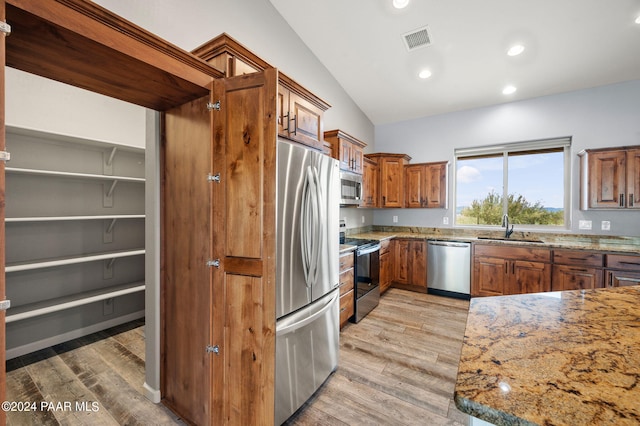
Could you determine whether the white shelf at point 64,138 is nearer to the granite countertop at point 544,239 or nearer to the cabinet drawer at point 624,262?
the granite countertop at point 544,239

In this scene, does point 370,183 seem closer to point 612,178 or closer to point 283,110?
point 283,110

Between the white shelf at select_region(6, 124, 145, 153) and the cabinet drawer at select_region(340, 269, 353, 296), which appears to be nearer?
the white shelf at select_region(6, 124, 145, 153)

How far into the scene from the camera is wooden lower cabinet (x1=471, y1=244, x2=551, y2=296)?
3.46 m

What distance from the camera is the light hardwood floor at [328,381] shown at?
5.78 feet

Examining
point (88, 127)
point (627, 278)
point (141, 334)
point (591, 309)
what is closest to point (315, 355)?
point (591, 309)

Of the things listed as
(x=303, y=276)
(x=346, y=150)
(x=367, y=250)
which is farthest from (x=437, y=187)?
(x=303, y=276)

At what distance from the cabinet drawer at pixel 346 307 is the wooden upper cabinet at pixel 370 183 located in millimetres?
1637

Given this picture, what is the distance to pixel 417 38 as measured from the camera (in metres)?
3.13

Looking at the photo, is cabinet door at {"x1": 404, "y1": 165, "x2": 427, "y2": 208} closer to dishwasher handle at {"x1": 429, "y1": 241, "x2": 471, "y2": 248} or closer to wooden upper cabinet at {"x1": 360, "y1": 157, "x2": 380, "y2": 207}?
wooden upper cabinet at {"x1": 360, "y1": 157, "x2": 380, "y2": 207}

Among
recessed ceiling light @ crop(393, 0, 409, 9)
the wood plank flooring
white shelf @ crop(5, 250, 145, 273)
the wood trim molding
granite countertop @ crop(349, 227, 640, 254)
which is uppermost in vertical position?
recessed ceiling light @ crop(393, 0, 409, 9)

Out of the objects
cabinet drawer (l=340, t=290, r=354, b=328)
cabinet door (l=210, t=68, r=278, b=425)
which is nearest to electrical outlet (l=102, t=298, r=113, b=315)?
cabinet door (l=210, t=68, r=278, b=425)

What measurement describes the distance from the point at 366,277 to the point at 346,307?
1.86 feet

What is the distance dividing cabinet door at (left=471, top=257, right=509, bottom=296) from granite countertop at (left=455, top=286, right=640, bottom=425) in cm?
294

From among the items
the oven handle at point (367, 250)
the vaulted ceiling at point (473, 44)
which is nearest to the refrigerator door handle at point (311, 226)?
the oven handle at point (367, 250)
